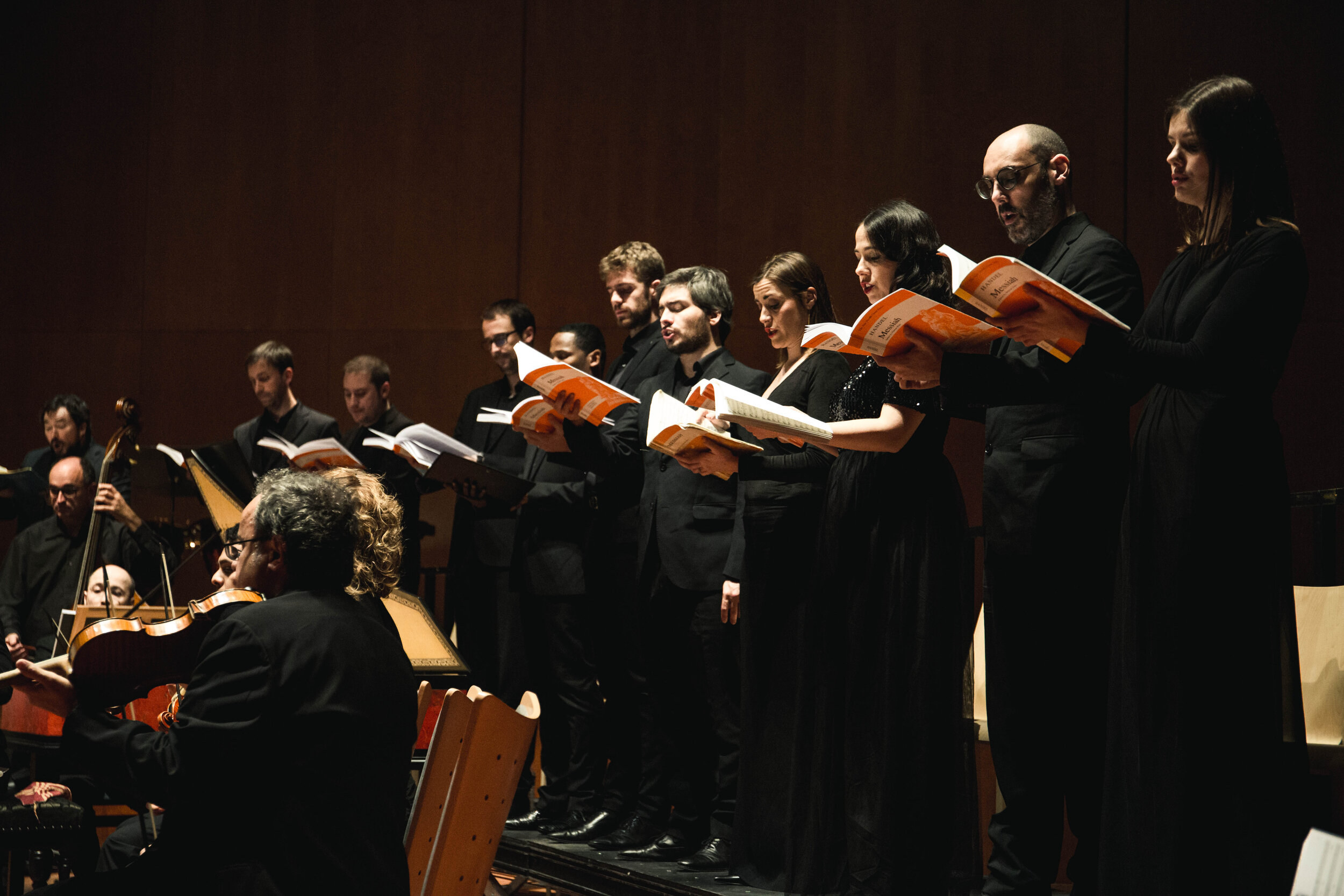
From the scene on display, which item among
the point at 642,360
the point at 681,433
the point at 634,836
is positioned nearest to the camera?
the point at 681,433

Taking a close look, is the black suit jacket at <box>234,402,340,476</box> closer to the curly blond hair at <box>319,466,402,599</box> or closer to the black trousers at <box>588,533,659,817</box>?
the black trousers at <box>588,533,659,817</box>

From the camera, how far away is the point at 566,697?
12.5ft

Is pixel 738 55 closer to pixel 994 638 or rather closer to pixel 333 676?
pixel 994 638

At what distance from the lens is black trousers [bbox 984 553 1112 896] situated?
222cm

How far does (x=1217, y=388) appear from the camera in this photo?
193cm

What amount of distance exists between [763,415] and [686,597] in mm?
1004

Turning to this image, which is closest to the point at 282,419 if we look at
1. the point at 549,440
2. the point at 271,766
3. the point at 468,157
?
the point at 468,157

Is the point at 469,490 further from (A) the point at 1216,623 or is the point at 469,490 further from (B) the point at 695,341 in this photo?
(A) the point at 1216,623

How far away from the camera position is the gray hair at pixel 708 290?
3.55 metres

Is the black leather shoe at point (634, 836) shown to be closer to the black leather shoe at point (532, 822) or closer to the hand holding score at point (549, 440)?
the black leather shoe at point (532, 822)

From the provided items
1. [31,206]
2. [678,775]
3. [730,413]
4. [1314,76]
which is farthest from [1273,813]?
[31,206]

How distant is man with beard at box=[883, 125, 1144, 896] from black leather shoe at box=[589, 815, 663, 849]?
4.55 ft

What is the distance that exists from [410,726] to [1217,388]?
1.38 metres

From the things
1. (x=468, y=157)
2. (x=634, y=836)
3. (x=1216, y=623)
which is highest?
(x=468, y=157)
